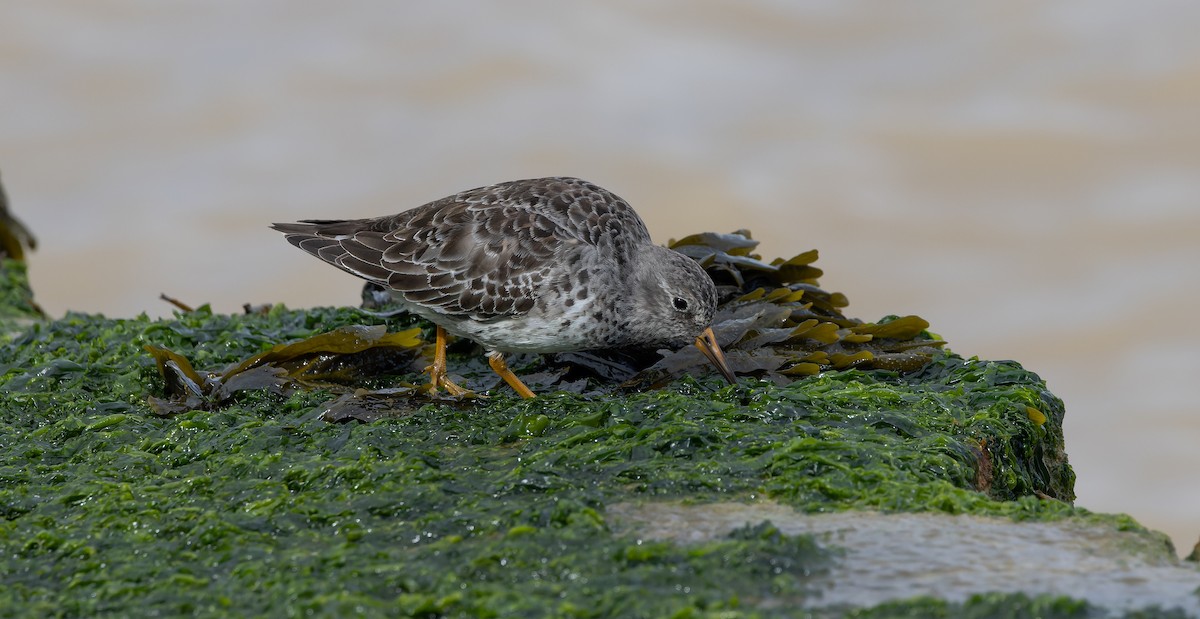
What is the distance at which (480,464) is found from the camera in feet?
17.0

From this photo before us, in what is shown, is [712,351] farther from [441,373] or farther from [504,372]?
[441,373]

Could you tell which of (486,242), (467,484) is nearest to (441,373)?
(486,242)

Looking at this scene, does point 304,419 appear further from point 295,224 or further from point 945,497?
point 945,497

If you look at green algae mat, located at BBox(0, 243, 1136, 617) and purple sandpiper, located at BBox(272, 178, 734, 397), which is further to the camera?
purple sandpiper, located at BBox(272, 178, 734, 397)

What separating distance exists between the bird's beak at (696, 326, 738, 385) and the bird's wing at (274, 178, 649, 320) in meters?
0.70

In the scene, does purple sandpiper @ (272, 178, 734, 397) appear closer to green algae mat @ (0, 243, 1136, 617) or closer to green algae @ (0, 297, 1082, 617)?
green algae mat @ (0, 243, 1136, 617)

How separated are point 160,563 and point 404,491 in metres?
0.97

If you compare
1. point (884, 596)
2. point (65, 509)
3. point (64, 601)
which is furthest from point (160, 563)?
point (884, 596)

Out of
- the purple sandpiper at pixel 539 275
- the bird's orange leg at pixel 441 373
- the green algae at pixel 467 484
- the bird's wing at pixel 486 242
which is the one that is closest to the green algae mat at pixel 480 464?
the green algae at pixel 467 484

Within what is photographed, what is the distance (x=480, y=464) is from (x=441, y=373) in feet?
5.49

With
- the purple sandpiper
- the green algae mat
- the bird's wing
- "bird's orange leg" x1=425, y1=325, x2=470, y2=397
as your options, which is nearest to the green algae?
the green algae mat

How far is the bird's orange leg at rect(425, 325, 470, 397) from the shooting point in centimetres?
650

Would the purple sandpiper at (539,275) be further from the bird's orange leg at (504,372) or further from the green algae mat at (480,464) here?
the green algae mat at (480,464)

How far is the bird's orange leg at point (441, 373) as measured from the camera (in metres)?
6.50
